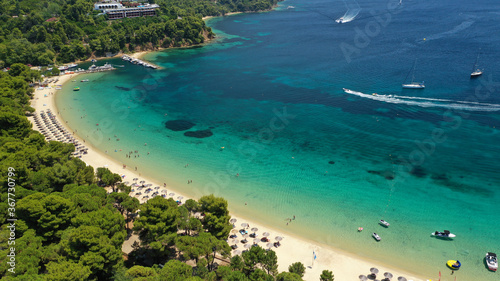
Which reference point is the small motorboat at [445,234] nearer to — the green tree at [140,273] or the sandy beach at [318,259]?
the sandy beach at [318,259]

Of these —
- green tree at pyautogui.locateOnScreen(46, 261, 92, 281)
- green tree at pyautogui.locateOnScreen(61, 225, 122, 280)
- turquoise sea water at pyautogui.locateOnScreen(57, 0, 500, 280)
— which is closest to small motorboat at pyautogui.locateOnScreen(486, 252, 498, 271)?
turquoise sea water at pyautogui.locateOnScreen(57, 0, 500, 280)

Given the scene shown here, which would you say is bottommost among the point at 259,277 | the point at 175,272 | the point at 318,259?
the point at 318,259

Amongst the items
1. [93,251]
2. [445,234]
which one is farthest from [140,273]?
[445,234]

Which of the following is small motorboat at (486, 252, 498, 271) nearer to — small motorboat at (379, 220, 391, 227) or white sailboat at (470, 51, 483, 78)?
small motorboat at (379, 220, 391, 227)

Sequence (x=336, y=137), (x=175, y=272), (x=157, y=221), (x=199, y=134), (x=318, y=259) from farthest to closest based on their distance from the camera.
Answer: (x=199, y=134), (x=336, y=137), (x=318, y=259), (x=157, y=221), (x=175, y=272)

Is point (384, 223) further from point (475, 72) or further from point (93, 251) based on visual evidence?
point (475, 72)

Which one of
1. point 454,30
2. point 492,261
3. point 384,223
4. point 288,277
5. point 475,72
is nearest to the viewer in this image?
point 288,277
